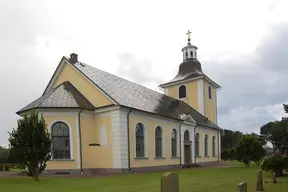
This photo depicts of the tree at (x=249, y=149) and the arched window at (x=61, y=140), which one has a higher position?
the arched window at (x=61, y=140)

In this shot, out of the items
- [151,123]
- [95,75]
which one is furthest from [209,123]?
[95,75]

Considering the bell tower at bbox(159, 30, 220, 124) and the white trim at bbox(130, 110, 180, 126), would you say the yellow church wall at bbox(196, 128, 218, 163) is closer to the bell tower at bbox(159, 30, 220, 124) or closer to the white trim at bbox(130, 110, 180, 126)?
the bell tower at bbox(159, 30, 220, 124)

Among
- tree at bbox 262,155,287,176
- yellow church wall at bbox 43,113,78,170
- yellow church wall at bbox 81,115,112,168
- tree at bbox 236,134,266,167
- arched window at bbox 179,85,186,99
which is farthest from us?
arched window at bbox 179,85,186,99

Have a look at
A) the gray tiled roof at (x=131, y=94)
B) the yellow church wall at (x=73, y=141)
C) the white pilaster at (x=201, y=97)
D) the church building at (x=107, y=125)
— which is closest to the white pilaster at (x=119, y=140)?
the church building at (x=107, y=125)

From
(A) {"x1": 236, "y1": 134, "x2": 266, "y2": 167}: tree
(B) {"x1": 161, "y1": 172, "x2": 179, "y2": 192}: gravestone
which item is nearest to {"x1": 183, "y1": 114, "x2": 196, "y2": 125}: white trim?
(A) {"x1": 236, "y1": 134, "x2": 266, "y2": 167}: tree

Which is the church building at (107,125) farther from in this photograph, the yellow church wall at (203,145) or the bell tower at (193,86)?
the bell tower at (193,86)

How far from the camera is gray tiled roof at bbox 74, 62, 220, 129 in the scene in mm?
27641

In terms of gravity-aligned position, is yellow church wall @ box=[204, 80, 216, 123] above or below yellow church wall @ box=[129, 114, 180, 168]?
above

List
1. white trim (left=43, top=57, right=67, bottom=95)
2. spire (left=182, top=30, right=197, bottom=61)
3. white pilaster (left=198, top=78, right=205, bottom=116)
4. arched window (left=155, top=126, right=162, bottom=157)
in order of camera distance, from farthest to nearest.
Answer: spire (left=182, top=30, right=197, bottom=61) → white pilaster (left=198, top=78, right=205, bottom=116) → arched window (left=155, top=126, right=162, bottom=157) → white trim (left=43, top=57, right=67, bottom=95)

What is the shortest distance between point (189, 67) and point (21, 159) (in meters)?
30.8

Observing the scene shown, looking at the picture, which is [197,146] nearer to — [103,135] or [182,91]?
[182,91]

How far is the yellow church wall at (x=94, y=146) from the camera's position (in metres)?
25.4

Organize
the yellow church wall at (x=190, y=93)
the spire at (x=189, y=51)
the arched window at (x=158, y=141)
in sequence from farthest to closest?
1. the spire at (x=189, y=51)
2. the yellow church wall at (x=190, y=93)
3. the arched window at (x=158, y=141)

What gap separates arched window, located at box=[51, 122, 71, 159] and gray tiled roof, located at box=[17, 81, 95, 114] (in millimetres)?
1591
